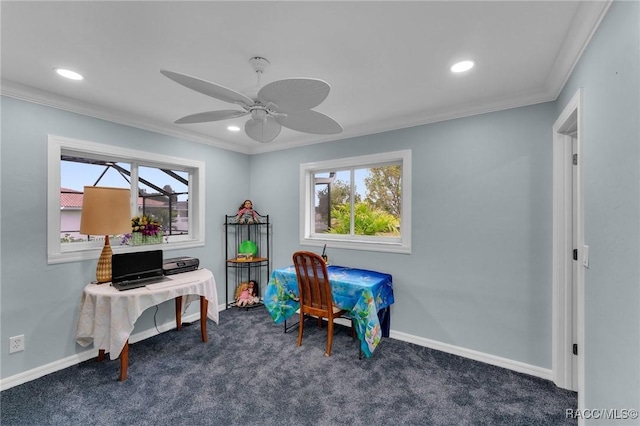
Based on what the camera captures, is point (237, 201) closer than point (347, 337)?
No

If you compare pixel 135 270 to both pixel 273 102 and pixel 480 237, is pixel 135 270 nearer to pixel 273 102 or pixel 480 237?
pixel 273 102

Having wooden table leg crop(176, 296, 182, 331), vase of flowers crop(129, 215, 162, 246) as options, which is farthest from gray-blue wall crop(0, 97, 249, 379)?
wooden table leg crop(176, 296, 182, 331)

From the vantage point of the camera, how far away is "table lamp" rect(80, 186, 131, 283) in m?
2.30

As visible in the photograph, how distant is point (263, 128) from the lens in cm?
204

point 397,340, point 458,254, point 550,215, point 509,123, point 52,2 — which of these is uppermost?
point 52,2

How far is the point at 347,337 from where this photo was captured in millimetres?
3033

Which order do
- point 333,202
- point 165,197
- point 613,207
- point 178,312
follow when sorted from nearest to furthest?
point 613,207 < point 178,312 < point 165,197 < point 333,202

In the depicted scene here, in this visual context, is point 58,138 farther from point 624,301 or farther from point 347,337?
point 624,301

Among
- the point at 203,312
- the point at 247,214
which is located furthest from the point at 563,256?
the point at 247,214

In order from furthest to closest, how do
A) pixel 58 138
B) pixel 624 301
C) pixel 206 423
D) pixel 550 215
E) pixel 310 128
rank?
1. pixel 58 138
2. pixel 550 215
3. pixel 310 128
4. pixel 206 423
5. pixel 624 301

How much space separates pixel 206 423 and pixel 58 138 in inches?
102

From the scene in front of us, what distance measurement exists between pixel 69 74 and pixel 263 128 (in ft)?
4.80

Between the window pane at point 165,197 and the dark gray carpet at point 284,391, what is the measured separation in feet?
4.70

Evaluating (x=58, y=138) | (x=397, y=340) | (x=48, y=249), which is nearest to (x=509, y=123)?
(x=397, y=340)
